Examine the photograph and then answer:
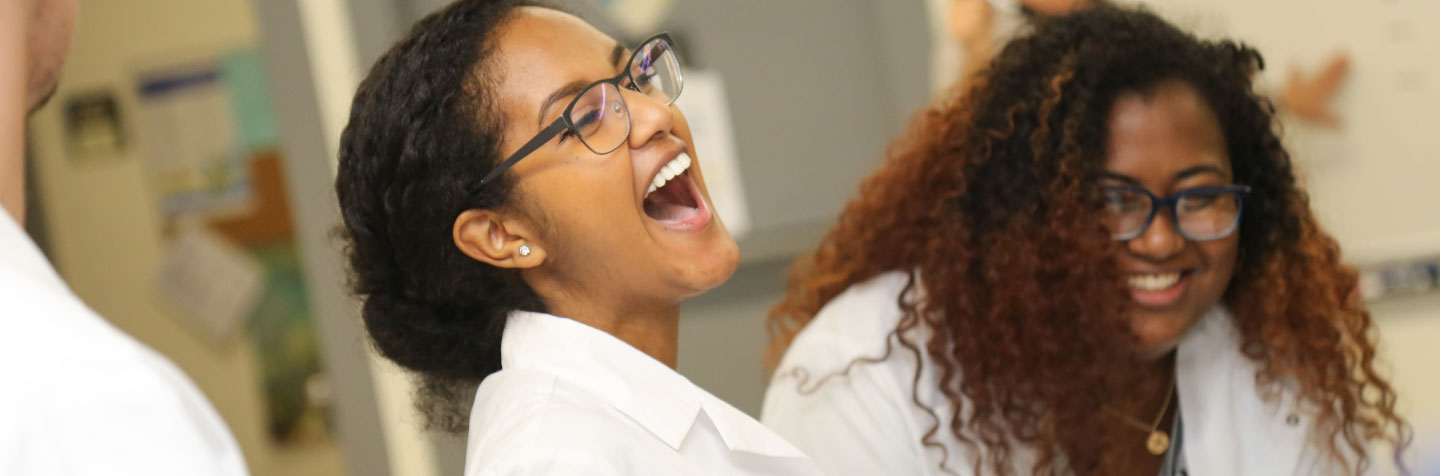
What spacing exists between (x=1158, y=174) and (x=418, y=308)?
816mm

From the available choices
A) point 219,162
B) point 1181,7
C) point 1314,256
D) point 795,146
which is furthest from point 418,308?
point 219,162

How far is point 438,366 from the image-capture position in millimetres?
1211

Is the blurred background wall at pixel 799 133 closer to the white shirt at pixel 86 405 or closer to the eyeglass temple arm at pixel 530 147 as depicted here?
the eyeglass temple arm at pixel 530 147

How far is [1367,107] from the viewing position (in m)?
2.07

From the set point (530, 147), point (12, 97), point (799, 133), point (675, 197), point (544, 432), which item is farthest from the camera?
point (799, 133)

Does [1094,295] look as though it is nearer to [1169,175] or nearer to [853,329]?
[1169,175]

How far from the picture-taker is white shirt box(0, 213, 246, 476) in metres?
0.53

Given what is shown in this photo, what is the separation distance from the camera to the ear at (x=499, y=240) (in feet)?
3.63

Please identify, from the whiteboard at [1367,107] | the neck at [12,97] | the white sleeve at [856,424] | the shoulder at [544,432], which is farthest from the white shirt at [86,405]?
the whiteboard at [1367,107]

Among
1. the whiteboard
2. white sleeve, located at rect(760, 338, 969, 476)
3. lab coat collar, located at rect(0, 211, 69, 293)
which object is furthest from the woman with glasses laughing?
the whiteboard

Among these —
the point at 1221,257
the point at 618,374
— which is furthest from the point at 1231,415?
the point at 618,374

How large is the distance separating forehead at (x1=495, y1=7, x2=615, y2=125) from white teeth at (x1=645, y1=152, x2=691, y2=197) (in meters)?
0.10

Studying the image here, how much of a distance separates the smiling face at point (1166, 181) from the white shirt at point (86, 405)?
3.68 feet

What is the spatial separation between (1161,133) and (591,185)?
697 millimetres
